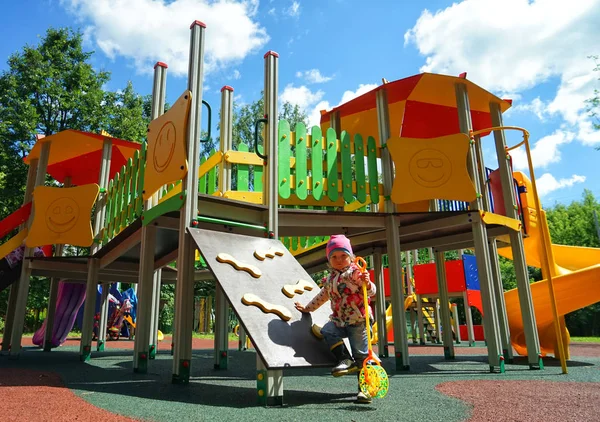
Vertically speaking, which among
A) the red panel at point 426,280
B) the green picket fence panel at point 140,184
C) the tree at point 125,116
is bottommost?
the red panel at point 426,280

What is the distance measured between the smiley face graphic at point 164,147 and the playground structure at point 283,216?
3 cm

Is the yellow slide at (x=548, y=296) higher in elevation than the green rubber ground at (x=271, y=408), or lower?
higher

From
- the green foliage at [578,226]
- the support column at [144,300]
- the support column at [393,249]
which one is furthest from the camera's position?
the green foliage at [578,226]

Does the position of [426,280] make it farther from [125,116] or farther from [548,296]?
[125,116]

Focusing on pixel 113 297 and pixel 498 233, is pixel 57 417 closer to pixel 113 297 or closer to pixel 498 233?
pixel 498 233

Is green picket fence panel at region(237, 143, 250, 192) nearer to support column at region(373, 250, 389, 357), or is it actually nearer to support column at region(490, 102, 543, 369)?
support column at region(373, 250, 389, 357)

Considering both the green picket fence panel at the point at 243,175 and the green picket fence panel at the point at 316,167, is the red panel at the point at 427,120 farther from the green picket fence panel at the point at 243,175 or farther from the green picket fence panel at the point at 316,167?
the green picket fence panel at the point at 243,175

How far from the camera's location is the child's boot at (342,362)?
3.17 meters

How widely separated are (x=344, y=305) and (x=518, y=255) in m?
4.05

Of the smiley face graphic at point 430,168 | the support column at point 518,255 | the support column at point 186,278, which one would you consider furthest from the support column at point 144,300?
the support column at point 518,255

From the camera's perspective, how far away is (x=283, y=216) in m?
5.78

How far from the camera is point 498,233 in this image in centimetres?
667

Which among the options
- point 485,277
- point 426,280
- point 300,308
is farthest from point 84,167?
point 426,280

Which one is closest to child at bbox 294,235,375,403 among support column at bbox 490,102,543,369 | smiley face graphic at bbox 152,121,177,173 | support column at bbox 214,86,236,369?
smiley face graphic at bbox 152,121,177,173
